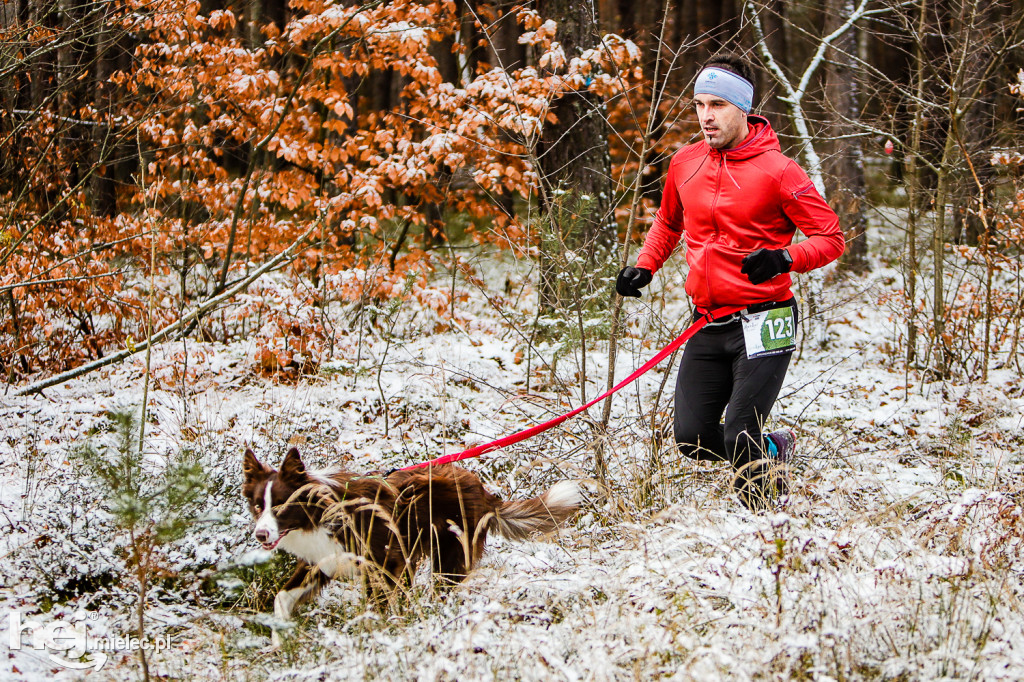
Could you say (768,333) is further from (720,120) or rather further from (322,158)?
(322,158)

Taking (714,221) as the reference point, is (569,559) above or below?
below

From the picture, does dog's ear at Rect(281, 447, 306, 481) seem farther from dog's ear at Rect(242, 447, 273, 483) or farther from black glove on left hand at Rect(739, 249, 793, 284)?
black glove on left hand at Rect(739, 249, 793, 284)

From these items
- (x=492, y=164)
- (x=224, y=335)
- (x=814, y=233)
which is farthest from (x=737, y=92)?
(x=224, y=335)

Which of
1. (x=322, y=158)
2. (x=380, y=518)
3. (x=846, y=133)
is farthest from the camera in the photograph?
(x=846, y=133)

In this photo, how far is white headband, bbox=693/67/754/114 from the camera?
138 inches

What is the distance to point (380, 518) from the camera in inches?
140

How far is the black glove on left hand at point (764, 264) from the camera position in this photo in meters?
3.25

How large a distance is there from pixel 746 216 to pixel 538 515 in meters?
1.65

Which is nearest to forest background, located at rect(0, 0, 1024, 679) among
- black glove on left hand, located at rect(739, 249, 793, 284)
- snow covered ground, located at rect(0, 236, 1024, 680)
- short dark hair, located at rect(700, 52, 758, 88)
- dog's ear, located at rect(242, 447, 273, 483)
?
snow covered ground, located at rect(0, 236, 1024, 680)

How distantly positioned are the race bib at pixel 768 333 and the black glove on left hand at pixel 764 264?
30 centimetres

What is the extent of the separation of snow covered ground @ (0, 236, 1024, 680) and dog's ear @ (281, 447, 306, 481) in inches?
12.1

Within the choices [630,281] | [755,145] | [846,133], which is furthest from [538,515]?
[846,133]

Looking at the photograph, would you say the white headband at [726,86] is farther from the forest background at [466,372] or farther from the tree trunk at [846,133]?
the tree trunk at [846,133]

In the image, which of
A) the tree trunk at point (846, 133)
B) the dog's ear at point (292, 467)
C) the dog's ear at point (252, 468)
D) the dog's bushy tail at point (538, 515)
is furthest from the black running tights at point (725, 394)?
the tree trunk at point (846, 133)
